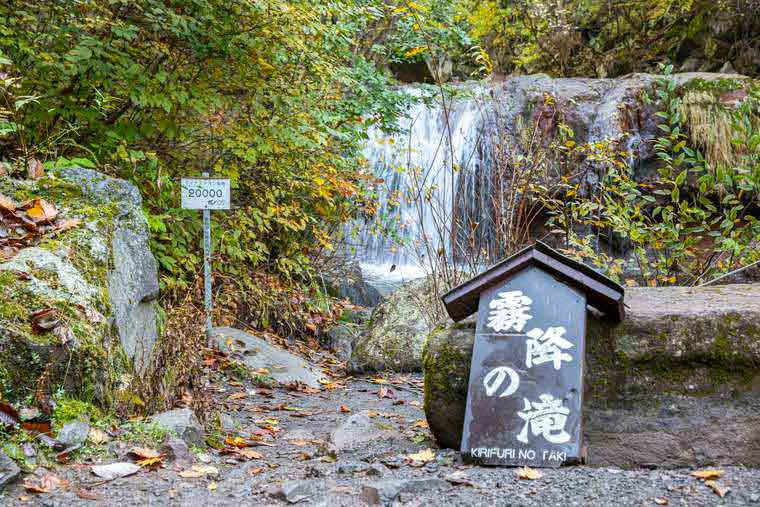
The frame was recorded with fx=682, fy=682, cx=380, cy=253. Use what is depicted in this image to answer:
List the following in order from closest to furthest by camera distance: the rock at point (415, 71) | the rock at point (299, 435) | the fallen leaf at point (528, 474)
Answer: the fallen leaf at point (528, 474) < the rock at point (299, 435) < the rock at point (415, 71)

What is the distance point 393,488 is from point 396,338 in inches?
171

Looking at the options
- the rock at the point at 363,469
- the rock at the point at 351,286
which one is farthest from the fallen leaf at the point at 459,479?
the rock at the point at 351,286

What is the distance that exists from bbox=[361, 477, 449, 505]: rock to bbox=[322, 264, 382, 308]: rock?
7.14 meters

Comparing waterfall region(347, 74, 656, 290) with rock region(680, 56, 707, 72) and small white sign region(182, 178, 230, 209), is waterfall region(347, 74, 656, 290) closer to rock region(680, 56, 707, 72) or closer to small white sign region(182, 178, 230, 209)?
rock region(680, 56, 707, 72)

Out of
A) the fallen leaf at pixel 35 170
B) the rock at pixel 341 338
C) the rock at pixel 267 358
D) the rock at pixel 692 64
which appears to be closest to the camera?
the fallen leaf at pixel 35 170

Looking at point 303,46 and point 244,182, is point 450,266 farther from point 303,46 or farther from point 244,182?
point 244,182

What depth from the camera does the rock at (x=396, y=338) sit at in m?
7.00

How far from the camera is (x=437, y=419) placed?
11.2ft

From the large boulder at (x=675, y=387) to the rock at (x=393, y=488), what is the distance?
0.82 metres

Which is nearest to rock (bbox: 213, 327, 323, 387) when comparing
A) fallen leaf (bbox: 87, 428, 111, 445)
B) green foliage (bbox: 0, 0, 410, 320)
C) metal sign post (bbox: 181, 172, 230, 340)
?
metal sign post (bbox: 181, 172, 230, 340)

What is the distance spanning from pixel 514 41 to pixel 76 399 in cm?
1463

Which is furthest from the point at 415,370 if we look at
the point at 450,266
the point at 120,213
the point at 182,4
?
the point at 182,4

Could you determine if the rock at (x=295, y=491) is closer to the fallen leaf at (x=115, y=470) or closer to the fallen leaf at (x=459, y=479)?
the fallen leaf at (x=459, y=479)

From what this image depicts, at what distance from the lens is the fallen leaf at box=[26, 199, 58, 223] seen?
13.5ft
